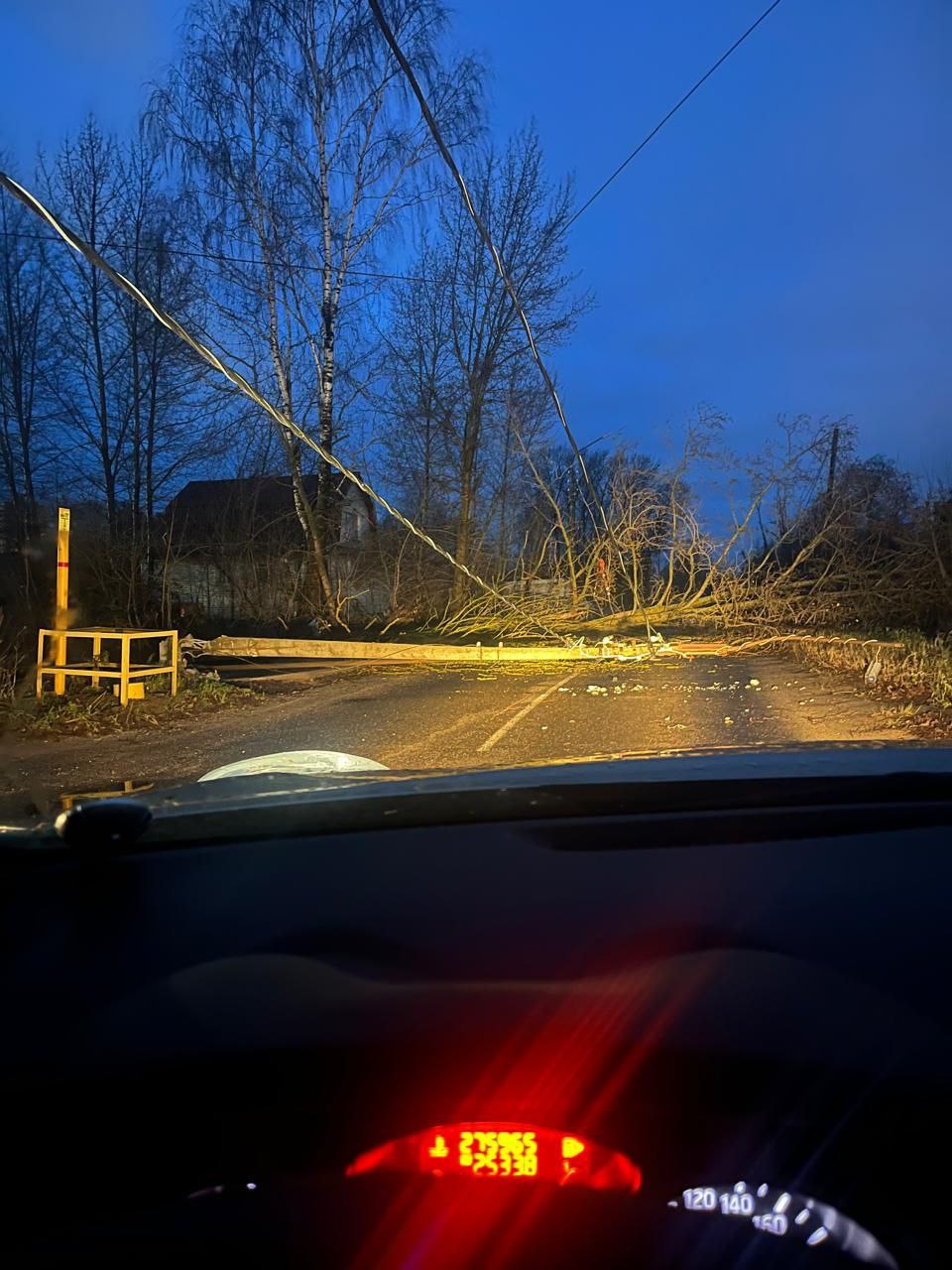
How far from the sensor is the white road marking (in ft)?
29.9

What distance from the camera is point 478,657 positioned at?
58.7 ft

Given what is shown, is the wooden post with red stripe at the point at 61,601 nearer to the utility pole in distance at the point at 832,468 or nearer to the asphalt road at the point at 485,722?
the asphalt road at the point at 485,722

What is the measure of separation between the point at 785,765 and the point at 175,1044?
2.00 meters

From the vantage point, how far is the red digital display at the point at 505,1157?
1380 mm

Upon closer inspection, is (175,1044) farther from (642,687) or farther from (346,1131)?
(642,687)

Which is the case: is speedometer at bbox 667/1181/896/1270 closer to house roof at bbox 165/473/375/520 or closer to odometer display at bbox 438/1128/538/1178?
odometer display at bbox 438/1128/538/1178

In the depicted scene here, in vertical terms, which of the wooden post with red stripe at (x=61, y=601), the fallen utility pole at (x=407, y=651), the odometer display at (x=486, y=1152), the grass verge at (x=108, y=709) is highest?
the wooden post with red stripe at (x=61, y=601)

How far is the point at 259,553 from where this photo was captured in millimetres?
29297

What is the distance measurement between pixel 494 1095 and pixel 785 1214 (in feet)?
1.43

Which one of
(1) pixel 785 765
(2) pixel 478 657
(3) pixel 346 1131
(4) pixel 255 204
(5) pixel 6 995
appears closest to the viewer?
(3) pixel 346 1131

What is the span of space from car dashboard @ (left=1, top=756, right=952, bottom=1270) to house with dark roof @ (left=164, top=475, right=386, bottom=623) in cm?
2540

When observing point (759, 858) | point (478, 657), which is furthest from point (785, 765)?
point (478, 657)

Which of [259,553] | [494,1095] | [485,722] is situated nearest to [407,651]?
[485,722]

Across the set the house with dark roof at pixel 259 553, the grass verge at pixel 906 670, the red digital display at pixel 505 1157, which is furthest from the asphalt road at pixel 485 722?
the house with dark roof at pixel 259 553
